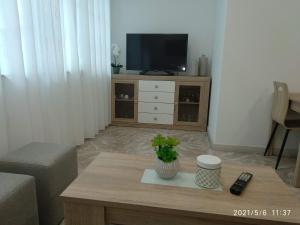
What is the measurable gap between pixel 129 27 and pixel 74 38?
1.60 meters

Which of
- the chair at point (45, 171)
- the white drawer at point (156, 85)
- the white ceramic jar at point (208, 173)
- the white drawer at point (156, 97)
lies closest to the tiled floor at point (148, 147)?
the white drawer at point (156, 97)

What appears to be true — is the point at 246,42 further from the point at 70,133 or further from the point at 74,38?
the point at 70,133

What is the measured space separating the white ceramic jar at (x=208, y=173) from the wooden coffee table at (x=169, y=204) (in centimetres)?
4

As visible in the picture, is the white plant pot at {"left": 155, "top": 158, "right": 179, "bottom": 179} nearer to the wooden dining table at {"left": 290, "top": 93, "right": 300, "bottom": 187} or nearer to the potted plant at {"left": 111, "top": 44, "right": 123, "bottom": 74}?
the wooden dining table at {"left": 290, "top": 93, "right": 300, "bottom": 187}

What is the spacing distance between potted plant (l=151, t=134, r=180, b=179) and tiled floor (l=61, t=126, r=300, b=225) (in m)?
1.38

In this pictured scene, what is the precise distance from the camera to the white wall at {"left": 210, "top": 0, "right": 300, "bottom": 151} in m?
2.82

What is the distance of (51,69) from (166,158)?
1.68 m

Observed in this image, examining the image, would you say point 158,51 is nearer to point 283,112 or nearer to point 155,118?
point 155,118

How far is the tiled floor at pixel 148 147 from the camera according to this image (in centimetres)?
282

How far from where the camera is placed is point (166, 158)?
1354mm

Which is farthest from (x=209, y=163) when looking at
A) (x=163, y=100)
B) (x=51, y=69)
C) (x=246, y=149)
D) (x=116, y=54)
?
(x=116, y=54)

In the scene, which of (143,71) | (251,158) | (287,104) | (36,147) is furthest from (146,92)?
(36,147)
